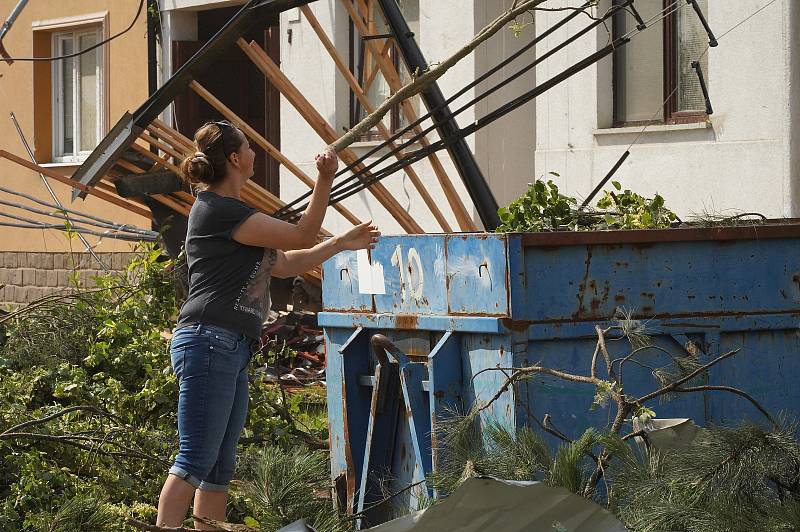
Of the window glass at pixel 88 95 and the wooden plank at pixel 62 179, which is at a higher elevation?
the window glass at pixel 88 95

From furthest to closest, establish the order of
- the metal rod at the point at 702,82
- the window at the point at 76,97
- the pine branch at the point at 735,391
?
the window at the point at 76,97 < the metal rod at the point at 702,82 < the pine branch at the point at 735,391

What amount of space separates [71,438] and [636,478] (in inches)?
115

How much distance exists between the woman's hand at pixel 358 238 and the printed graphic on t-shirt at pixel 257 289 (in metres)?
0.30

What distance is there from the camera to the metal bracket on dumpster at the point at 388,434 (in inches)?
187

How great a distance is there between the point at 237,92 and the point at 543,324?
34.5 ft

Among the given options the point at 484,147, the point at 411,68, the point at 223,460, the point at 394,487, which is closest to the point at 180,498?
the point at 223,460

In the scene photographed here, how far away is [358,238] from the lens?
14.9 feet

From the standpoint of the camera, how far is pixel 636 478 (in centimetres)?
389

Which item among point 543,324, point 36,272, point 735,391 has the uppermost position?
point 36,272

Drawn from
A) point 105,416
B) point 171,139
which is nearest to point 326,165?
point 105,416

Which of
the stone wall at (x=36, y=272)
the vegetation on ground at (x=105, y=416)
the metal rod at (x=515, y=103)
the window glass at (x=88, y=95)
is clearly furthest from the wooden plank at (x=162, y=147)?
the window glass at (x=88, y=95)

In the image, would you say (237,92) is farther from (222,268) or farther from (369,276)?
(222,268)

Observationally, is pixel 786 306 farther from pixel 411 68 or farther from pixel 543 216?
pixel 411 68

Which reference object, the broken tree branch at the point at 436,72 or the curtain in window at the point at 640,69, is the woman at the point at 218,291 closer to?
the broken tree branch at the point at 436,72
